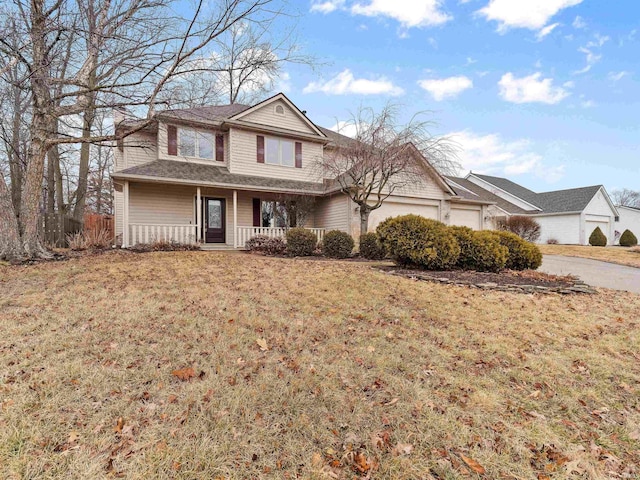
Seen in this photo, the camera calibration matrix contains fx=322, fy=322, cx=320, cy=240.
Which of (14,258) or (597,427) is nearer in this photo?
(597,427)

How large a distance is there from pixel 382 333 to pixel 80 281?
5.70m

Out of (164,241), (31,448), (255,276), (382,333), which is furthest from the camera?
(164,241)

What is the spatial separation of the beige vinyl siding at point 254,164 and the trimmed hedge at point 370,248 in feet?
14.5

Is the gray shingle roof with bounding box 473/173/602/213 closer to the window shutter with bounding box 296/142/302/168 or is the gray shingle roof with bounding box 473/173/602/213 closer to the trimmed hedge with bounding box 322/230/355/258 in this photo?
the window shutter with bounding box 296/142/302/168

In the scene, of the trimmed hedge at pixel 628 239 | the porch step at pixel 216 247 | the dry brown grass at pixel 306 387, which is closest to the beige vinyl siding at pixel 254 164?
the porch step at pixel 216 247

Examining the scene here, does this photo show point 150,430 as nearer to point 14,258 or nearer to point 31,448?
point 31,448

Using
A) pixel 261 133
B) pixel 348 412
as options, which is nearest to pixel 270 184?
pixel 261 133

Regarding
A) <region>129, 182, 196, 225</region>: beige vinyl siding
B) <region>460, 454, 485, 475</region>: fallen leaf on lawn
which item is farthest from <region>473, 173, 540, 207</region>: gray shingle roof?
<region>460, 454, 485, 475</region>: fallen leaf on lawn

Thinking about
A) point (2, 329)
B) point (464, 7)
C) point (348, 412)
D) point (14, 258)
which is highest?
point (464, 7)

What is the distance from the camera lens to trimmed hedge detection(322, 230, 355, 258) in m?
11.4

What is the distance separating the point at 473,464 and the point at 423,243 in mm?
6292

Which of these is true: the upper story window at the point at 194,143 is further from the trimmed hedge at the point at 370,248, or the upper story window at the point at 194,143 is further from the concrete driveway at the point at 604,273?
the concrete driveway at the point at 604,273

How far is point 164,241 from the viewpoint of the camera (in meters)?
11.2

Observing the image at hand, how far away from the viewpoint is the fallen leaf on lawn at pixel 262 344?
3.70 meters
